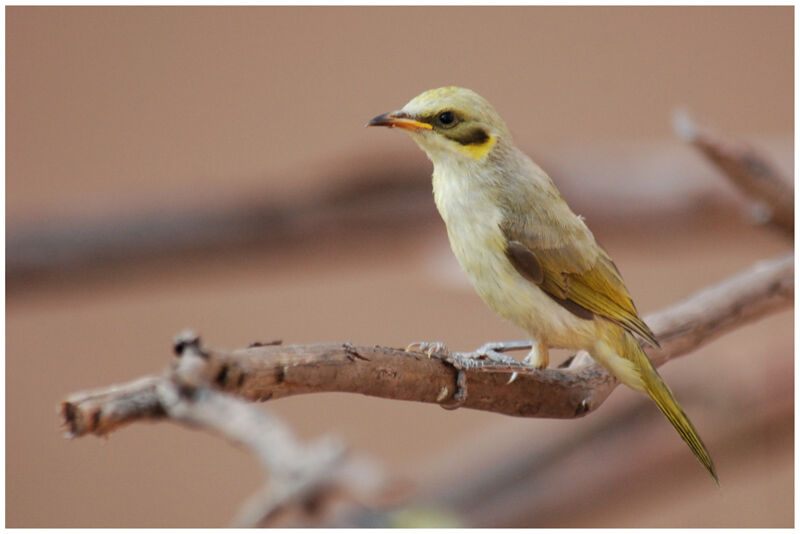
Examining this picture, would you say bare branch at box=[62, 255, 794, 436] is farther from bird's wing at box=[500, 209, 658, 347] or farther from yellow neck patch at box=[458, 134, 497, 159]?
yellow neck patch at box=[458, 134, 497, 159]

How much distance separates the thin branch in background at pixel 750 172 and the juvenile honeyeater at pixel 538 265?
57cm

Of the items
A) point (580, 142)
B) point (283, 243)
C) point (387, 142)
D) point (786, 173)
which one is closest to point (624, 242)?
point (580, 142)

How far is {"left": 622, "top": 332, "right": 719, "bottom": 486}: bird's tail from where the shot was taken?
35.7 inches

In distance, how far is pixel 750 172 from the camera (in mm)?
1565

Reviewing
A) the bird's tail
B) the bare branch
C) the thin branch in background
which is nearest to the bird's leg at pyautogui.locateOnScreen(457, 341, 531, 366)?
the bare branch

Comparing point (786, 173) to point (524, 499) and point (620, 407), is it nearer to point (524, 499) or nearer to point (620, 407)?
point (620, 407)

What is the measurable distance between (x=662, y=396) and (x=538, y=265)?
18 cm

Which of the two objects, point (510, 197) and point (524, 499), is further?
point (524, 499)

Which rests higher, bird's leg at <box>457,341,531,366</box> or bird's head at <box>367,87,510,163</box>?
bird's head at <box>367,87,510,163</box>

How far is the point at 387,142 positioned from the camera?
2.30m

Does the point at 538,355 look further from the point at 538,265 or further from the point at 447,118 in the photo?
the point at 447,118

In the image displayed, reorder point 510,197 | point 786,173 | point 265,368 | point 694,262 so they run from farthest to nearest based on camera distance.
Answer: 1. point 694,262
2. point 786,173
3. point 510,197
4. point 265,368

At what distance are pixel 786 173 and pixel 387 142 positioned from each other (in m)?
0.98

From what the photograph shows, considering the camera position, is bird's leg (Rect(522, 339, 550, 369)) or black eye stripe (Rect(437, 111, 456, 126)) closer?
black eye stripe (Rect(437, 111, 456, 126))
